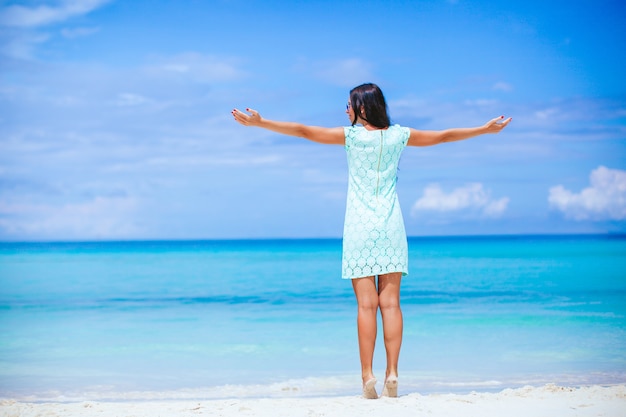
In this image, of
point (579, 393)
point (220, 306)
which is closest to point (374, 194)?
point (579, 393)

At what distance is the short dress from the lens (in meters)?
3.59

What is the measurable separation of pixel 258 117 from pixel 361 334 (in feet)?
3.95

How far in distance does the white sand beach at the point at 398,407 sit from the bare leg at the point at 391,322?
0.12 m

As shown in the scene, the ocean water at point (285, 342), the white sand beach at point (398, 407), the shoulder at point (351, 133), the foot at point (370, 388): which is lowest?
the ocean water at point (285, 342)

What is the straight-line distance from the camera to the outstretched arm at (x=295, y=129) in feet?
10.9

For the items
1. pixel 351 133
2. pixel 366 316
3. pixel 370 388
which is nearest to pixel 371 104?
pixel 351 133

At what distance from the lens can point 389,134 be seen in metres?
3.65

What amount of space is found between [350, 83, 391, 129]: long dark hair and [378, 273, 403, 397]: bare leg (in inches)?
31.0

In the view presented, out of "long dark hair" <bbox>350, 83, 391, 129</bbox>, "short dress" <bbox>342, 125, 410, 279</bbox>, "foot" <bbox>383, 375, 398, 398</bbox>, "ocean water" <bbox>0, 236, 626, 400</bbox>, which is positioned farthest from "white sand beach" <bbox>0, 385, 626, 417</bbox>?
"long dark hair" <bbox>350, 83, 391, 129</bbox>

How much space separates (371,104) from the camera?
362cm

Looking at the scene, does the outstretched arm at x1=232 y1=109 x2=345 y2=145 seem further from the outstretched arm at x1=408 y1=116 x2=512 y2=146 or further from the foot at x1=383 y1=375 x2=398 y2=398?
the foot at x1=383 y1=375 x2=398 y2=398

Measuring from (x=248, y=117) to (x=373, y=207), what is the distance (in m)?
0.79

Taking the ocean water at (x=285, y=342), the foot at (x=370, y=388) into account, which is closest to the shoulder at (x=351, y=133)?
the foot at (x=370, y=388)

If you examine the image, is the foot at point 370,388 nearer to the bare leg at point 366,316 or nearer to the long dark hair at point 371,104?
the bare leg at point 366,316
